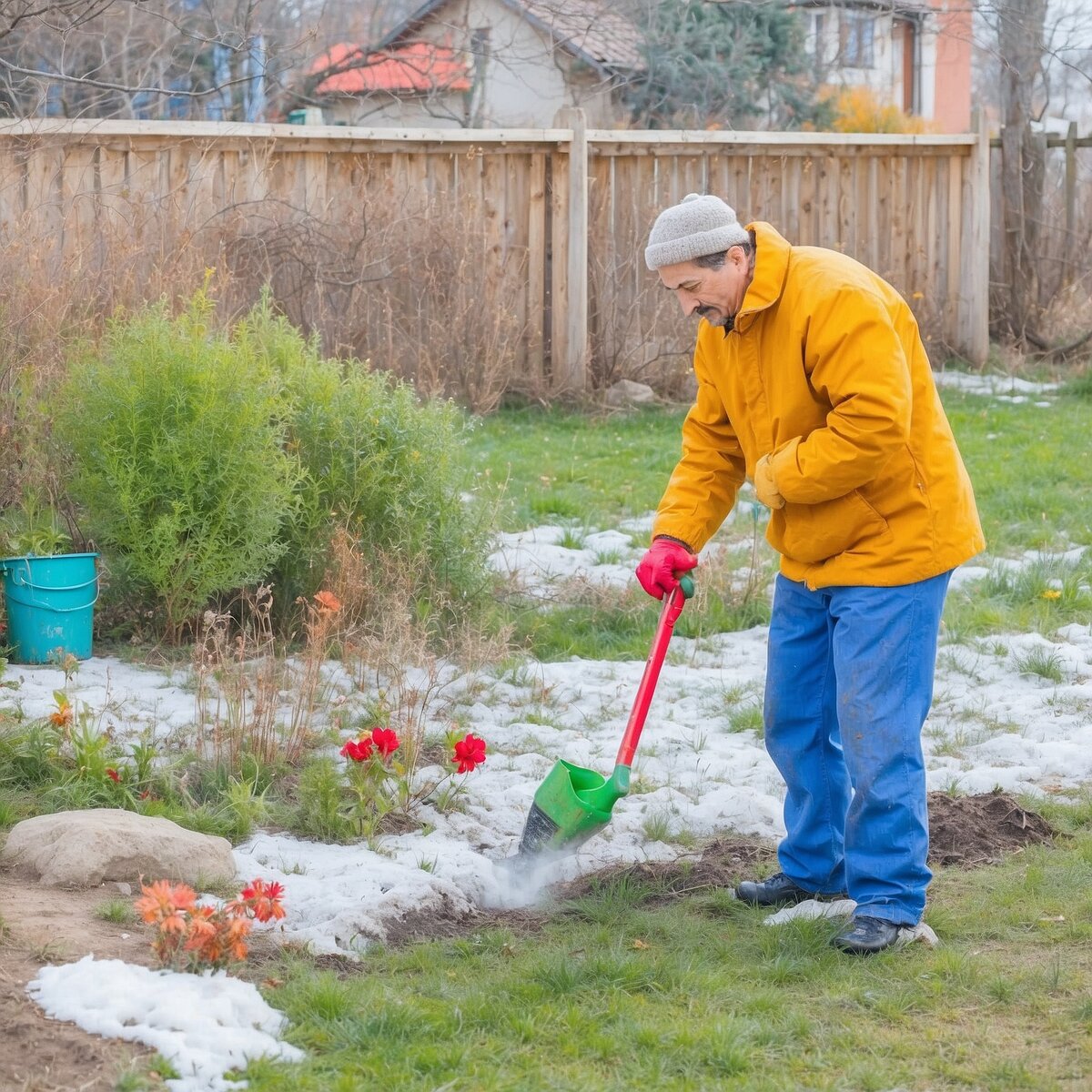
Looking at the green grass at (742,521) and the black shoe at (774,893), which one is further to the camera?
the green grass at (742,521)

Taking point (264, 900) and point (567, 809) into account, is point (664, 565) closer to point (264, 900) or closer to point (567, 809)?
point (567, 809)

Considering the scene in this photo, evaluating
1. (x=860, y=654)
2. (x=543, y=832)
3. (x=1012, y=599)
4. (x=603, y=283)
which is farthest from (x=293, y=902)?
(x=603, y=283)

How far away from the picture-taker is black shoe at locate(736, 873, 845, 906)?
3961 mm

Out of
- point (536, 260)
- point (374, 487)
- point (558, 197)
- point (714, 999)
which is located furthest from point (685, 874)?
point (558, 197)

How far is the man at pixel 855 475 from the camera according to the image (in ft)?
11.1

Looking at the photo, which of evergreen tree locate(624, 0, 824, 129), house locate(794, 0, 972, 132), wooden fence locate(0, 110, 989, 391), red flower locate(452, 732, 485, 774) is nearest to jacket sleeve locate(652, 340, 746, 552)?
red flower locate(452, 732, 485, 774)

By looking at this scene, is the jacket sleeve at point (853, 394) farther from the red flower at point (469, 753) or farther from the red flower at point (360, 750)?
the red flower at point (360, 750)

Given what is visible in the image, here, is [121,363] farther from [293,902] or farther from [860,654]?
[860,654]

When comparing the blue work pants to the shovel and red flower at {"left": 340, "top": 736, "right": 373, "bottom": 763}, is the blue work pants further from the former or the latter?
red flower at {"left": 340, "top": 736, "right": 373, "bottom": 763}

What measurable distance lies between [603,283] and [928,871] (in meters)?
8.02

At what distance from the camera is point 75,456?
5887 millimetres

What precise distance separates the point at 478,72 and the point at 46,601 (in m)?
14.5

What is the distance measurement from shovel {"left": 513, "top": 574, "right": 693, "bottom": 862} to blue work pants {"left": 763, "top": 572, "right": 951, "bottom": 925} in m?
0.30

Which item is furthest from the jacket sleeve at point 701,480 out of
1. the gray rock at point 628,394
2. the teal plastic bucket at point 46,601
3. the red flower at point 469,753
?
the gray rock at point 628,394
